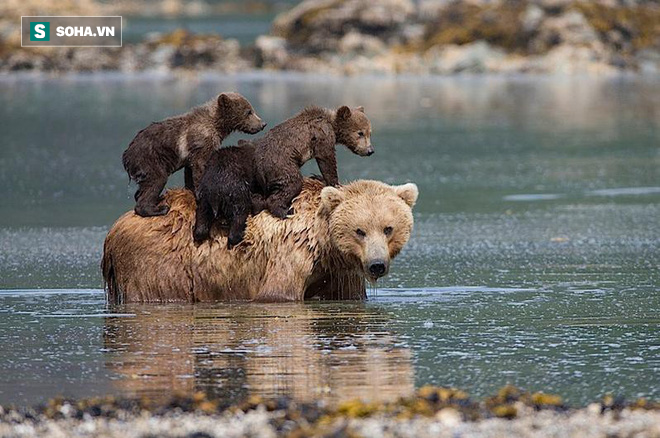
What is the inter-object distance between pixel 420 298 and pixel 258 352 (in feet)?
7.76

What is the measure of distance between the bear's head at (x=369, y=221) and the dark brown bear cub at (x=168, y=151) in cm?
112

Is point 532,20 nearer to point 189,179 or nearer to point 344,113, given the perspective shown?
point 344,113

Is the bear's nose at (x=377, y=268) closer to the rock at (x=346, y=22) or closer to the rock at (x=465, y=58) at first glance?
the rock at (x=465, y=58)

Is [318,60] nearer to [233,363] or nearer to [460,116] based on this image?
[460,116]

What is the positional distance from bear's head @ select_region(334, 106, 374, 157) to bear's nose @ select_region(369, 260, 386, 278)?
144 centimetres

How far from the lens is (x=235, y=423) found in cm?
676

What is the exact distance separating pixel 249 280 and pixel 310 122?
122 centimetres

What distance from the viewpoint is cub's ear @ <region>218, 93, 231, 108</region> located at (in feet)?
35.1

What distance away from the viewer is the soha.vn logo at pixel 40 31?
63081mm

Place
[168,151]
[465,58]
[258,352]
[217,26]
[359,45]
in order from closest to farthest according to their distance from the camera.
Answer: [258,352], [168,151], [465,58], [359,45], [217,26]

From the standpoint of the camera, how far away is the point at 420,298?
35.2 feet

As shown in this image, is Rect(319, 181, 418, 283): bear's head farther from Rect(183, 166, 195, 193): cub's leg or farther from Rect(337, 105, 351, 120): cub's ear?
Rect(183, 166, 195, 193): cub's leg

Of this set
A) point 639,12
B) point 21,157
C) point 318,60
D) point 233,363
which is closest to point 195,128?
point 233,363

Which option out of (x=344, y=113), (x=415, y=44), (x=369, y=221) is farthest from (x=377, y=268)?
(x=415, y=44)
